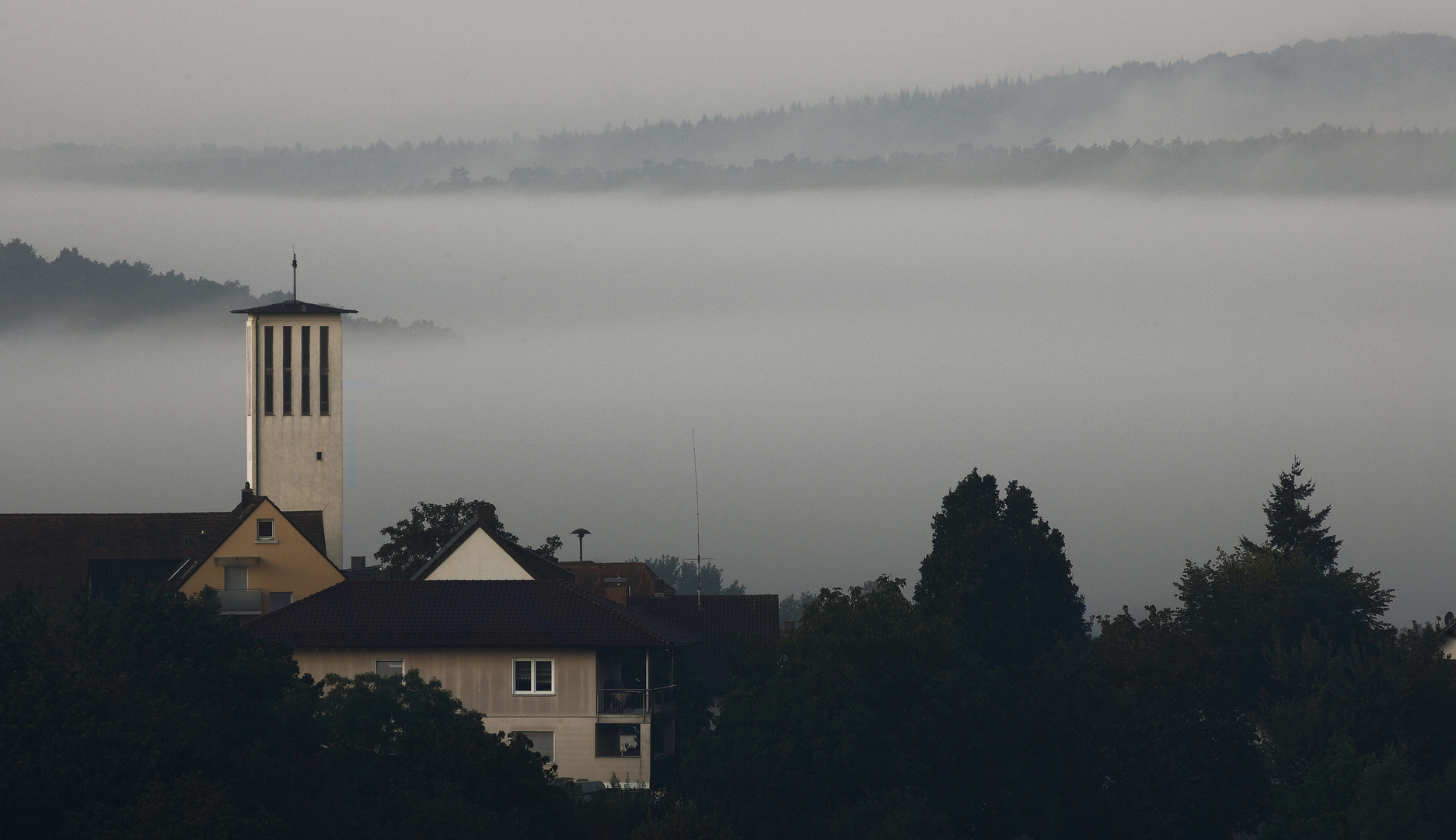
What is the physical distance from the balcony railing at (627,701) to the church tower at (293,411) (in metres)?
50.8

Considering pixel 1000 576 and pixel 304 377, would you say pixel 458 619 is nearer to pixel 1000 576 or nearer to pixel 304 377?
pixel 1000 576

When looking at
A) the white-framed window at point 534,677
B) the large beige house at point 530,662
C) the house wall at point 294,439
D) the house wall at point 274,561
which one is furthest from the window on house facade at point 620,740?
the house wall at point 294,439

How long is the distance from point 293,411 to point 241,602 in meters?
30.3

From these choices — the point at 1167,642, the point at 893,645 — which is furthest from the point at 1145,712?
the point at 893,645

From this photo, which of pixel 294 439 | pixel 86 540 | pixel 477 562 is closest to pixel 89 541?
pixel 86 540

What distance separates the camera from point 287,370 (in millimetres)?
119750

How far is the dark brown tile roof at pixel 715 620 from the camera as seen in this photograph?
92625 millimetres

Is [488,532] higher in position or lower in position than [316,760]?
higher

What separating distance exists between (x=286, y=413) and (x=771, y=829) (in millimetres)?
66182

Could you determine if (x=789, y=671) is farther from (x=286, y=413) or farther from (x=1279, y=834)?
(x=286, y=413)

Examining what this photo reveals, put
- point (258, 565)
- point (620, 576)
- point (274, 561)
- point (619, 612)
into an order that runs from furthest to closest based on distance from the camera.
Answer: point (620, 576) → point (274, 561) → point (258, 565) → point (619, 612)

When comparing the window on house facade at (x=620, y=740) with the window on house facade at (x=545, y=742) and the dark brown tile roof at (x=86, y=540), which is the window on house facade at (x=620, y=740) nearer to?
the window on house facade at (x=545, y=742)

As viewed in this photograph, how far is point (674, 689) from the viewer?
78500mm

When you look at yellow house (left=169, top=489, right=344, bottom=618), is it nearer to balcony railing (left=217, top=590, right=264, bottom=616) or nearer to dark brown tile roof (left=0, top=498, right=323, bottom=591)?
balcony railing (left=217, top=590, right=264, bottom=616)
